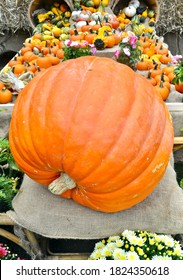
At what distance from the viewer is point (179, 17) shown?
216 inches

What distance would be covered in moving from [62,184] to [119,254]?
0.40m

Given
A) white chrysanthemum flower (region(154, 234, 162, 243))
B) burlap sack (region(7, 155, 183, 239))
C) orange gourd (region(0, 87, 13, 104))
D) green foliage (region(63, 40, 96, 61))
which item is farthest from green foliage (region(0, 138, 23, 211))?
green foliage (region(63, 40, 96, 61))

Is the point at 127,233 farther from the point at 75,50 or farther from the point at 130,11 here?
the point at 130,11

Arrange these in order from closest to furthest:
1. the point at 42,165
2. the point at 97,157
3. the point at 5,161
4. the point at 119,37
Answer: the point at 97,157 < the point at 42,165 < the point at 5,161 < the point at 119,37

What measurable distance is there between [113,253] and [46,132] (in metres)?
0.62

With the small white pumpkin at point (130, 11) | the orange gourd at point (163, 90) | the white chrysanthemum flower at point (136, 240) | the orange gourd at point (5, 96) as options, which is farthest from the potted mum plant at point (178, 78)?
the small white pumpkin at point (130, 11)

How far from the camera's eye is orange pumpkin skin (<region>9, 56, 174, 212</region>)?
1.43 m

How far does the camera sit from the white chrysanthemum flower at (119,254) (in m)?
1.49

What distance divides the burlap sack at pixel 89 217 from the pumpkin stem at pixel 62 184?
0.13 metres

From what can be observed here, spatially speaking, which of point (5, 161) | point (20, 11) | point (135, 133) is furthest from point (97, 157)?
point (20, 11)

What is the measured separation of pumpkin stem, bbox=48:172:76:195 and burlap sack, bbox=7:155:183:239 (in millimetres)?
130

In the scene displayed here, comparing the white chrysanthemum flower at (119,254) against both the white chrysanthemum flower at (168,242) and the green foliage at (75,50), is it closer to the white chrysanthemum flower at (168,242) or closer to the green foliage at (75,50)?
the white chrysanthemum flower at (168,242)

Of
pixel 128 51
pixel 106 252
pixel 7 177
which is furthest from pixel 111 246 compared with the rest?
pixel 128 51
